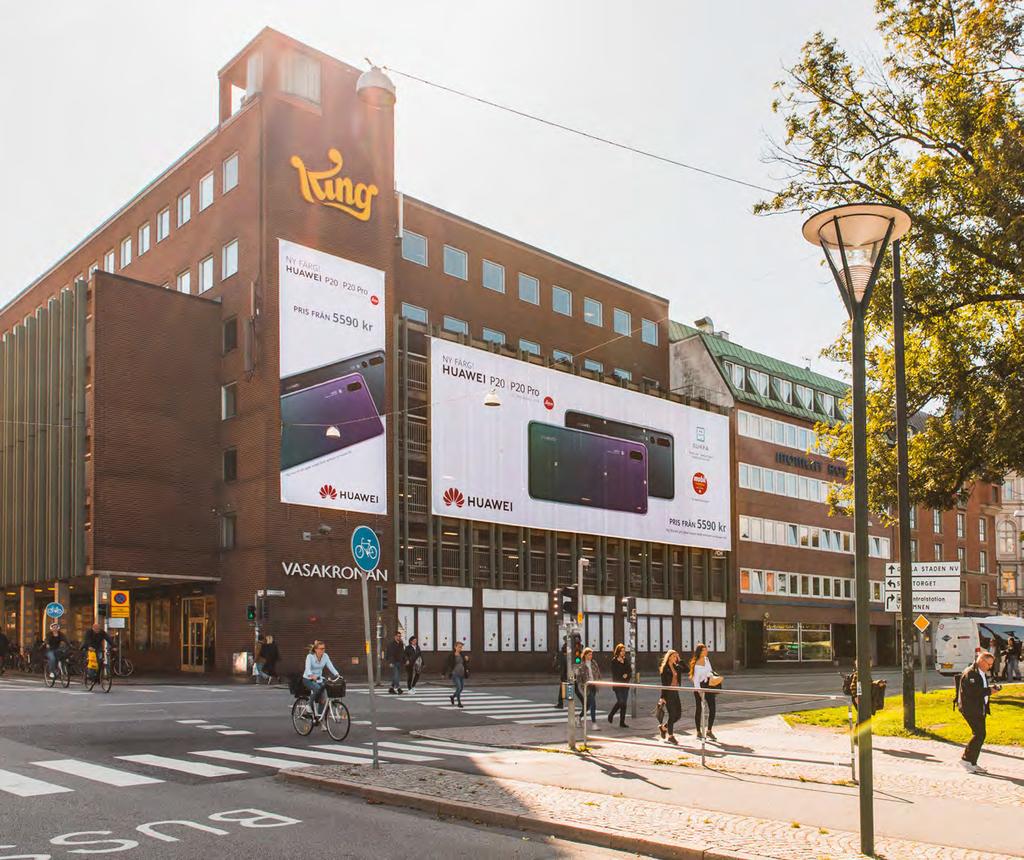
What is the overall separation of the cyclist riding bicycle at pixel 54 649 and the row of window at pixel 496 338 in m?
19.5

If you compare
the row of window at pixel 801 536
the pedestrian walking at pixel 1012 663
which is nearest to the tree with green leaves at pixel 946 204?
the pedestrian walking at pixel 1012 663

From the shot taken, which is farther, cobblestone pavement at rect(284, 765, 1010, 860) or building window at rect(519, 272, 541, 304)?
building window at rect(519, 272, 541, 304)

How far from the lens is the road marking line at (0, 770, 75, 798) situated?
460 inches

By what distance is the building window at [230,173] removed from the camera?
44125 millimetres

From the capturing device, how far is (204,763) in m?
14.8

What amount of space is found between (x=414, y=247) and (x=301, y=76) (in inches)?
355

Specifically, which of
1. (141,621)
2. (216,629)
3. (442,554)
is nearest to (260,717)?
(216,629)

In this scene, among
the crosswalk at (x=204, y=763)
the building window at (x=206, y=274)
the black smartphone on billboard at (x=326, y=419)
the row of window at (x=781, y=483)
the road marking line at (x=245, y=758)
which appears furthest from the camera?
the row of window at (x=781, y=483)

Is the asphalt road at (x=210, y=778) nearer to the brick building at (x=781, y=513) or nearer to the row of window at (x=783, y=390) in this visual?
the brick building at (x=781, y=513)

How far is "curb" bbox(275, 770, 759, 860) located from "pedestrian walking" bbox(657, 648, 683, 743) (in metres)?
7.33

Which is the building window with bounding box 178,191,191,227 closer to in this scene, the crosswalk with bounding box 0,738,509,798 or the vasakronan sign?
the vasakronan sign

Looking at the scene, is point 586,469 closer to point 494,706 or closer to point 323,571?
point 323,571

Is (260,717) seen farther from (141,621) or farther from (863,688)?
(141,621)

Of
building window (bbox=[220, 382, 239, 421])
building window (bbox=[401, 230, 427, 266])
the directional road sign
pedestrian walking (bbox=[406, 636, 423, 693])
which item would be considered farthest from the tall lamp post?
building window (bbox=[401, 230, 427, 266])
